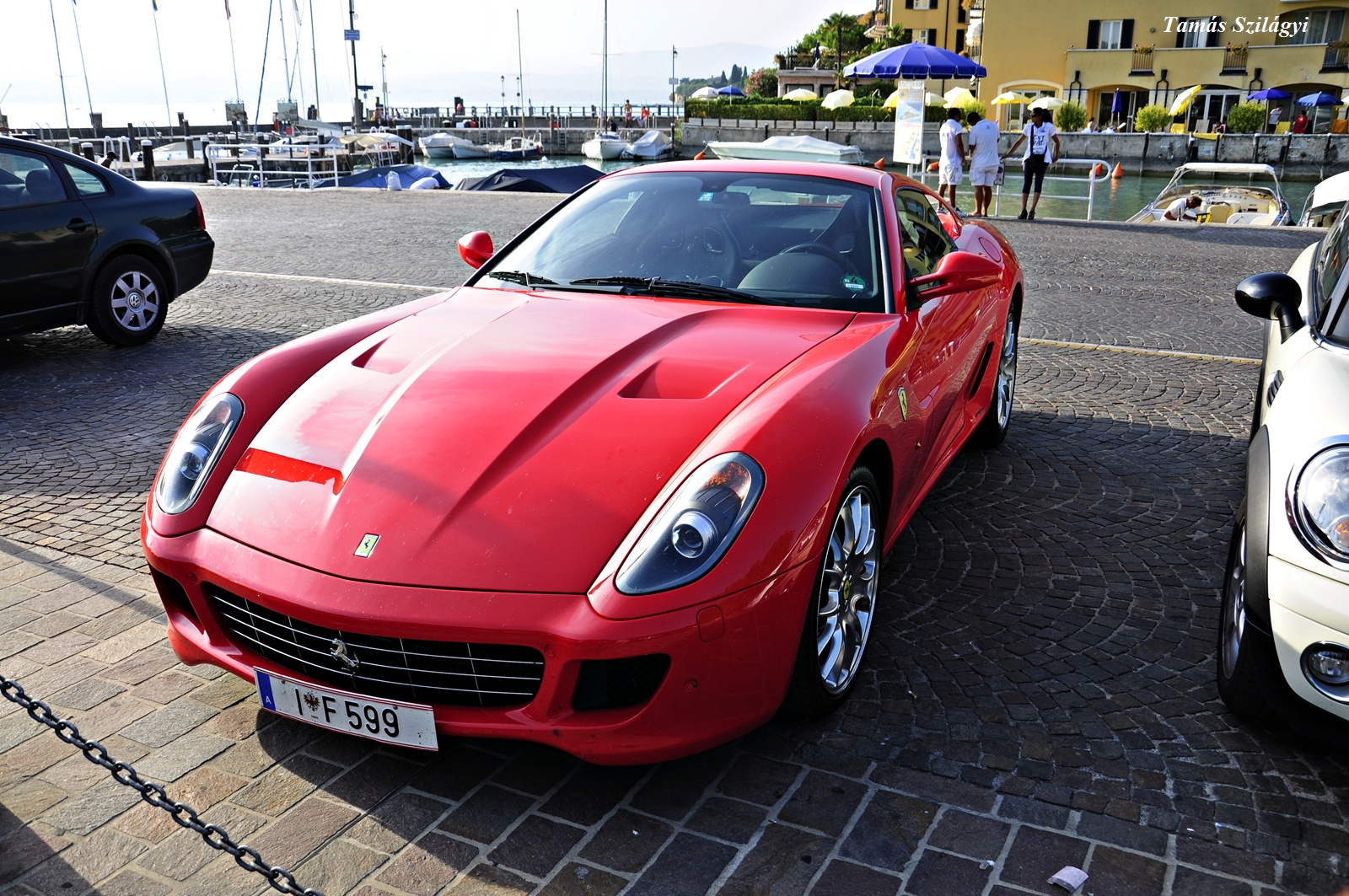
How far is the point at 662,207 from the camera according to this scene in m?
4.28

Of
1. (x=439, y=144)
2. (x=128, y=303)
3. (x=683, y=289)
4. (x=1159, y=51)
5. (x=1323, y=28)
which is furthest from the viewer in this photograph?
(x=439, y=144)

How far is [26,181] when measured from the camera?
7.16 m

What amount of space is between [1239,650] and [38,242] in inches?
287

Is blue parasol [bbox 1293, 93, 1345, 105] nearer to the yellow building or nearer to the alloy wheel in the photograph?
the yellow building

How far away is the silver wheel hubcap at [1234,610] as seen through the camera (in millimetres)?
2910

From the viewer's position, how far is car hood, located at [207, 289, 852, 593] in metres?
2.57

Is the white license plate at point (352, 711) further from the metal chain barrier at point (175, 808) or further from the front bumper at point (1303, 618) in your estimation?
the front bumper at point (1303, 618)

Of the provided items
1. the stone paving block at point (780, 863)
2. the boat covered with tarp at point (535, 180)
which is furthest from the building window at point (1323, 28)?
the stone paving block at point (780, 863)

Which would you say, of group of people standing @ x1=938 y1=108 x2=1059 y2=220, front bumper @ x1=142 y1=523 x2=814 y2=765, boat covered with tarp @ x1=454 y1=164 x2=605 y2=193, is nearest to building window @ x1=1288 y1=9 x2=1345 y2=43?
boat covered with tarp @ x1=454 y1=164 x2=605 y2=193

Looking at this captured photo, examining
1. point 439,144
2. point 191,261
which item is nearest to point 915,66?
point 191,261

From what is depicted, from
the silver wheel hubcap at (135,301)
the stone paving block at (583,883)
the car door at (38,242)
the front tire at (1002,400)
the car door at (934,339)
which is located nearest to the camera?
the stone paving block at (583,883)

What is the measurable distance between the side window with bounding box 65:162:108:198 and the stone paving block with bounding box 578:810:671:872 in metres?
6.74

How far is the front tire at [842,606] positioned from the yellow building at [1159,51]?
2165 inches

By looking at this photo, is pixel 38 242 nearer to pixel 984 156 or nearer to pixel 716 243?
pixel 716 243
